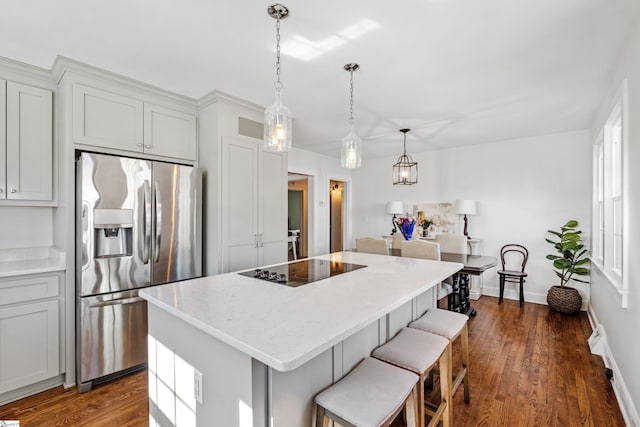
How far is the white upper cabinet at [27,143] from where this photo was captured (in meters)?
2.26

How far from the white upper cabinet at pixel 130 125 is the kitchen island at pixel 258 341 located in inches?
62.3

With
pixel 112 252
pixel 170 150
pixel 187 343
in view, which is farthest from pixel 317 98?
pixel 187 343

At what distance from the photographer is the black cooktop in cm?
184

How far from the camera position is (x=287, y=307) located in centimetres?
134

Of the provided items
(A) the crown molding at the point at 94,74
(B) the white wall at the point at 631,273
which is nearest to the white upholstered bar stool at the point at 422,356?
(B) the white wall at the point at 631,273

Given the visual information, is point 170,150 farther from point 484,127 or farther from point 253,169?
point 484,127

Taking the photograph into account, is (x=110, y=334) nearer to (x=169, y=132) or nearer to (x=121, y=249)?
(x=121, y=249)

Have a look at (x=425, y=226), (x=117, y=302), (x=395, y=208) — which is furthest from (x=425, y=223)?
(x=117, y=302)

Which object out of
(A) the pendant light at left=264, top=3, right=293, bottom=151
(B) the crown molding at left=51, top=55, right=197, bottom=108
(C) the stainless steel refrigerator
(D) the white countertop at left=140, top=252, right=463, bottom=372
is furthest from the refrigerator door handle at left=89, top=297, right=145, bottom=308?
(B) the crown molding at left=51, top=55, right=197, bottom=108

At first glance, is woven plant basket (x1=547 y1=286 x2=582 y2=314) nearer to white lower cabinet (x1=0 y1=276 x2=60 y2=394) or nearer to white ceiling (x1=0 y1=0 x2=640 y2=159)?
white ceiling (x1=0 y1=0 x2=640 y2=159)

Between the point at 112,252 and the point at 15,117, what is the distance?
125cm

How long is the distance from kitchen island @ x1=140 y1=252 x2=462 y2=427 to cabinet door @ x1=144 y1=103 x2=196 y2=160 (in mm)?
1626

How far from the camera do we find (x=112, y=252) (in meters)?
2.40

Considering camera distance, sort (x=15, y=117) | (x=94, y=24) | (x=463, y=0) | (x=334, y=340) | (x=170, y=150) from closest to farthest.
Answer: (x=334, y=340) < (x=463, y=0) < (x=94, y=24) < (x=15, y=117) < (x=170, y=150)
